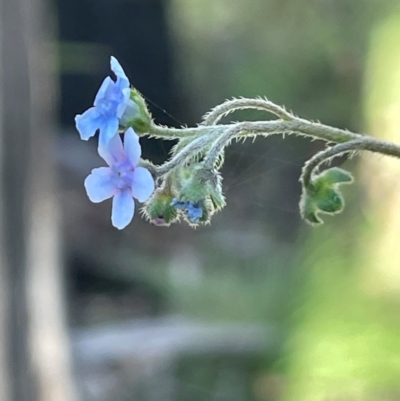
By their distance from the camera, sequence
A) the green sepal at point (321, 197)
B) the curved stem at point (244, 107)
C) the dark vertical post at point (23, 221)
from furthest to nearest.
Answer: the dark vertical post at point (23, 221), the green sepal at point (321, 197), the curved stem at point (244, 107)

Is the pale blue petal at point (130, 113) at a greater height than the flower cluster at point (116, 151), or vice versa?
the pale blue petal at point (130, 113)

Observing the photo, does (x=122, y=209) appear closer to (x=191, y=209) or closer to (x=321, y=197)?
(x=191, y=209)

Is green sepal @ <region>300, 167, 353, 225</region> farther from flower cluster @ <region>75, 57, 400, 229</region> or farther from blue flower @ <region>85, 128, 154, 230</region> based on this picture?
blue flower @ <region>85, 128, 154, 230</region>

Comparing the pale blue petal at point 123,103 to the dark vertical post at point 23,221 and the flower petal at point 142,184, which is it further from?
the dark vertical post at point 23,221

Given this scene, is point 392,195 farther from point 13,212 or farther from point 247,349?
point 13,212

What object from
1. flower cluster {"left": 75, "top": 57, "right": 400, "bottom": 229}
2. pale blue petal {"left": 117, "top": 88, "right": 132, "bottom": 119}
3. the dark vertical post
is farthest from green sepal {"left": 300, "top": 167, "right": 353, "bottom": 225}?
the dark vertical post

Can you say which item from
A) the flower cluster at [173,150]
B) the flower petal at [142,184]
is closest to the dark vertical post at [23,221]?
the flower cluster at [173,150]

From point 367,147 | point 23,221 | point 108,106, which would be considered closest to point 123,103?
point 108,106
